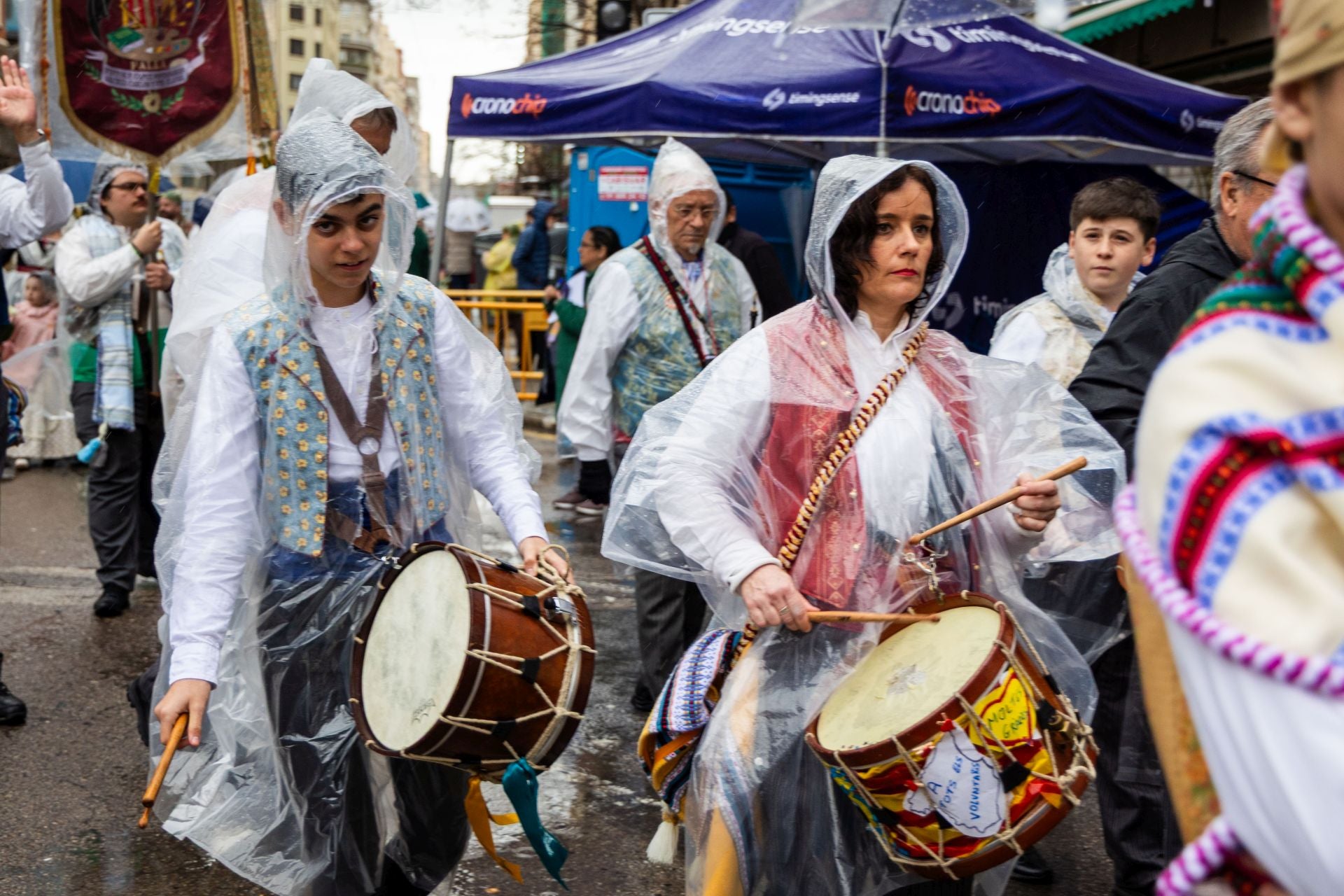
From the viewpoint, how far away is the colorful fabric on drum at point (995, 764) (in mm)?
2377

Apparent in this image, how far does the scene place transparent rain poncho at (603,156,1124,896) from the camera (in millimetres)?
2812

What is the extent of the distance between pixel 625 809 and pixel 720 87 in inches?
163

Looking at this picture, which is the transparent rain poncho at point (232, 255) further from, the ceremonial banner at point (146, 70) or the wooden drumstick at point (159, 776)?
the wooden drumstick at point (159, 776)

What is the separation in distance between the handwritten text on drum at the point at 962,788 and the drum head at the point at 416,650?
883mm

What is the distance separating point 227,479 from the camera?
2.97m

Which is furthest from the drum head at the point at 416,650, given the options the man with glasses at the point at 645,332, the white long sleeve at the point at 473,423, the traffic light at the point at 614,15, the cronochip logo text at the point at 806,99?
the traffic light at the point at 614,15

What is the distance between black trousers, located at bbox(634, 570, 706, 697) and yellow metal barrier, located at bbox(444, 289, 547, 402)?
8.95 metres

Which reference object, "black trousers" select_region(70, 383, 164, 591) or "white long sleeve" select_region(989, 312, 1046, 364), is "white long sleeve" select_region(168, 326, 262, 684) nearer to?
"white long sleeve" select_region(989, 312, 1046, 364)

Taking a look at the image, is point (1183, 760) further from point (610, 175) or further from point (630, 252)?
point (610, 175)

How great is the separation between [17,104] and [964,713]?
13.3 feet

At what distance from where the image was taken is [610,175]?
458 inches

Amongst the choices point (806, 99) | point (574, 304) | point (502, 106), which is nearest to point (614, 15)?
point (574, 304)

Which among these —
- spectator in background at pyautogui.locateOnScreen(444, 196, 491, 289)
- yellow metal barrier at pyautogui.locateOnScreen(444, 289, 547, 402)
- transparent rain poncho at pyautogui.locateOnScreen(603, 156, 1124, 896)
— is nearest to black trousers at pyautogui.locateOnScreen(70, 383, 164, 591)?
transparent rain poncho at pyautogui.locateOnScreen(603, 156, 1124, 896)

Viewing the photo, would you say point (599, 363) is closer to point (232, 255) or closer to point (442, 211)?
point (232, 255)
